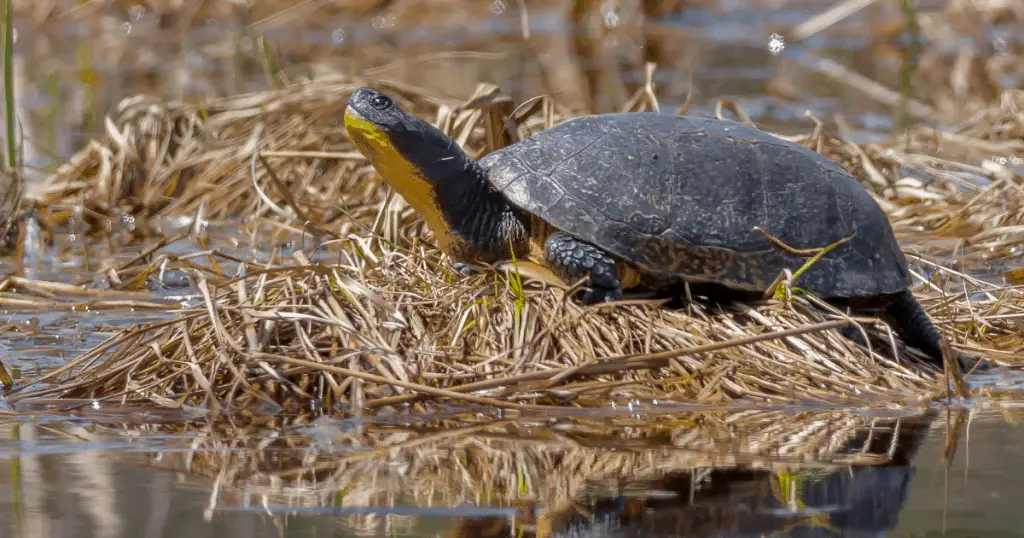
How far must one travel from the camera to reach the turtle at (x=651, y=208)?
391cm

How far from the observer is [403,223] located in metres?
4.90

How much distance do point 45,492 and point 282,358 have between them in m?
0.85

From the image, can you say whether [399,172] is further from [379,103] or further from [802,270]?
[802,270]

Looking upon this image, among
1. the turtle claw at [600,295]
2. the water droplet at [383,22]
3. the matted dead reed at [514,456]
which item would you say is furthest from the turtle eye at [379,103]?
the water droplet at [383,22]

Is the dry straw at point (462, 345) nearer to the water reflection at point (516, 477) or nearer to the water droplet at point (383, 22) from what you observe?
the water reflection at point (516, 477)

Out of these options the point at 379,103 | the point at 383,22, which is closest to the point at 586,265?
the point at 379,103

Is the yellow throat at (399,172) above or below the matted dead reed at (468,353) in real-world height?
above

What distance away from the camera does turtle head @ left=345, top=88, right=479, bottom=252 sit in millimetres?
3891

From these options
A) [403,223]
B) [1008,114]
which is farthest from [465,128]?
[1008,114]

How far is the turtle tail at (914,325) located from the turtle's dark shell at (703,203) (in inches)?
2.9

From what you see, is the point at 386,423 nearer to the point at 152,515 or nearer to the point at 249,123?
the point at 152,515

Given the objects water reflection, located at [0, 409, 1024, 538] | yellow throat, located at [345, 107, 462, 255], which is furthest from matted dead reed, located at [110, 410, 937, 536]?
yellow throat, located at [345, 107, 462, 255]

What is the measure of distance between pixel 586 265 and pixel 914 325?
107 cm

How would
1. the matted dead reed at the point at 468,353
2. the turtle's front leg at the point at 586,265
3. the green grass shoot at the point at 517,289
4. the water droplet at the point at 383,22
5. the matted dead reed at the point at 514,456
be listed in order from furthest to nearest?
the water droplet at the point at 383,22
the turtle's front leg at the point at 586,265
the green grass shoot at the point at 517,289
the matted dead reed at the point at 468,353
the matted dead reed at the point at 514,456
